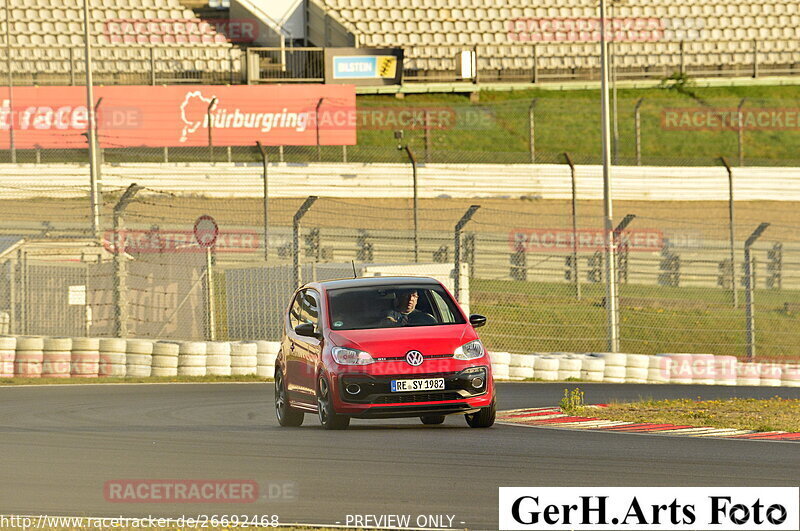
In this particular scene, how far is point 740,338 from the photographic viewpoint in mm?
26938

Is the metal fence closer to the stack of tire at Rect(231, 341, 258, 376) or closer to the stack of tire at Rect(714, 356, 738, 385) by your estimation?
the stack of tire at Rect(714, 356, 738, 385)

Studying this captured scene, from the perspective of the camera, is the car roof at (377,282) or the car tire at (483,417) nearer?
the car tire at (483,417)

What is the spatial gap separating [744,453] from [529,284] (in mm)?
18000

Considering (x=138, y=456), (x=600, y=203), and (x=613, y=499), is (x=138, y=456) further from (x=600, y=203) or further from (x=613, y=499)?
(x=600, y=203)

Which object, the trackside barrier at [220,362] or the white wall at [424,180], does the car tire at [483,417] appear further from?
the white wall at [424,180]

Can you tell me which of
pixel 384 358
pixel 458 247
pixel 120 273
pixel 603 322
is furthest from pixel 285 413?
pixel 603 322

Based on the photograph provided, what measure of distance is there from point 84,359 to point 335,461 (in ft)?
35.5

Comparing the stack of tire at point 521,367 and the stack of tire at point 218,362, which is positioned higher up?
the stack of tire at point 218,362

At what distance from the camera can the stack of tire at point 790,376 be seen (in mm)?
22281

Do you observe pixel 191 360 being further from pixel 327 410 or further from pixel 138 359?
pixel 327 410

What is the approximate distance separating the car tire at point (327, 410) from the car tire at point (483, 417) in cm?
116

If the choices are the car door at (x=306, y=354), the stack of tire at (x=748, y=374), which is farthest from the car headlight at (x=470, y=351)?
the stack of tire at (x=748, y=374)

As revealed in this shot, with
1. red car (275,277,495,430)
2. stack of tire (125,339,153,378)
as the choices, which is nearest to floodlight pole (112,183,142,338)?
stack of tire (125,339,153,378)

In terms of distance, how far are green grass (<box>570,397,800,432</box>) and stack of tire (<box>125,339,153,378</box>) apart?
785 cm
